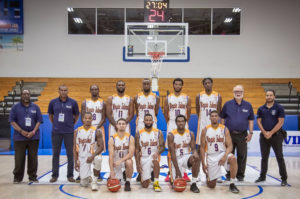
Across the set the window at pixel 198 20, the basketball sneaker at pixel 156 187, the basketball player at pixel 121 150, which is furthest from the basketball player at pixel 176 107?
the window at pixel 198 20

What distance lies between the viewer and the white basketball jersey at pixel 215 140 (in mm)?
5105

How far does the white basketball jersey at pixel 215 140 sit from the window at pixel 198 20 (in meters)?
9.50

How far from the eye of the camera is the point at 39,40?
14.0 metres

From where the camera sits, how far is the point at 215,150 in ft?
16.8

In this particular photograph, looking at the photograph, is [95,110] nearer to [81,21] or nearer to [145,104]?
[145,104]

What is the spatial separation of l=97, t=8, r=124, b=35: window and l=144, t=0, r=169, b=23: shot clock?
5612mm

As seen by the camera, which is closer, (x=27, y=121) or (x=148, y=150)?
(x=148, y=150)

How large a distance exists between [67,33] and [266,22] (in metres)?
9.27

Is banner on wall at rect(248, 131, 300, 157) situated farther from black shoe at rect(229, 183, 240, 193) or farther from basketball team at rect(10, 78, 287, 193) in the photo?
black shoe at rect(229, 183, 240, 193)

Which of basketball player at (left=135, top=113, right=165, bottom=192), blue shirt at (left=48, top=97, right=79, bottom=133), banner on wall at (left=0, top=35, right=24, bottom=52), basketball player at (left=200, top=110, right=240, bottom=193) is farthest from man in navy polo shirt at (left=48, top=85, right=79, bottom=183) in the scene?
banner on wall at (left=0, top=35, right=24, bottom=52)

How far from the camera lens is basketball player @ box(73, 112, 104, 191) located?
200 inches

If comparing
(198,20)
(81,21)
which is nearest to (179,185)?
(198,20)

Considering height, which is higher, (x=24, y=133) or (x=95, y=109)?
(x=95, y=109)

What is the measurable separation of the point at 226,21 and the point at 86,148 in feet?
35.5
